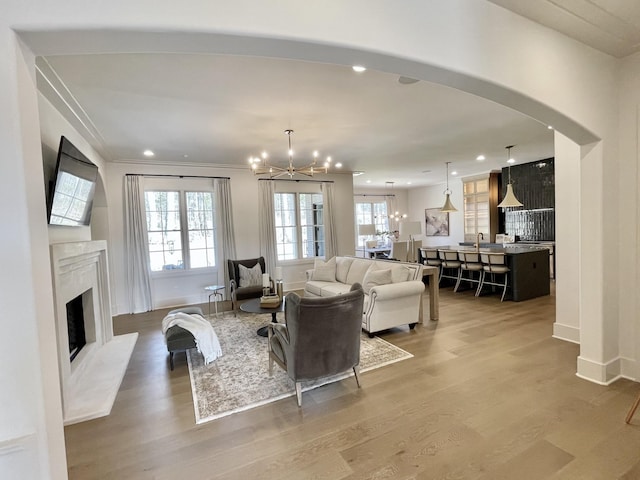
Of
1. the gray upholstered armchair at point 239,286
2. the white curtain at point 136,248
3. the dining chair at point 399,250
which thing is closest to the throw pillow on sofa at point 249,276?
the gray upholstered armchair at point 239,286

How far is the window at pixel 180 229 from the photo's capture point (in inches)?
243

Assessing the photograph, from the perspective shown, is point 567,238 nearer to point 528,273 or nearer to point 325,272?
point 528,273

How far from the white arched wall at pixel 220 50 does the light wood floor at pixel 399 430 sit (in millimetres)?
1152

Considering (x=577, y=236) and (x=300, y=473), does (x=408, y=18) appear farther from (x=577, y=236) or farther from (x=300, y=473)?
(x=577, y=236)

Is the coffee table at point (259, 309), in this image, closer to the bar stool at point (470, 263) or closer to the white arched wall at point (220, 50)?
the white arched wall at point (220, 50)

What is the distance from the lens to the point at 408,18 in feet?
5.23

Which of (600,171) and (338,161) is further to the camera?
(338,161)

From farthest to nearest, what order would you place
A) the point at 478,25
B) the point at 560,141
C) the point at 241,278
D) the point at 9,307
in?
the point at 241,278
the point at 560,141
the point at 478,25
the point at 9,307

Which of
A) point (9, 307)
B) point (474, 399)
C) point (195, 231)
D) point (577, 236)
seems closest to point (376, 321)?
point (474, 399)

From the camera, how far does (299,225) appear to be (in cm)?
759

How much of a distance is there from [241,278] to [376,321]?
9.68ft

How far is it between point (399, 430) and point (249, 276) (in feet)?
13.9

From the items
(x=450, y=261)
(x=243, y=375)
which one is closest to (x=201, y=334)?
(x=243, y=375)

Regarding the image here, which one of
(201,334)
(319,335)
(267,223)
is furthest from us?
(267,223)
